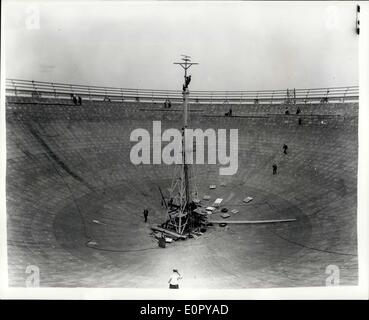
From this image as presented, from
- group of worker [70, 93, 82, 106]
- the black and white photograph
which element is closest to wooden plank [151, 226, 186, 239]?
the black and white photograph

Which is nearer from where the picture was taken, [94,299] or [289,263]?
[94,299]

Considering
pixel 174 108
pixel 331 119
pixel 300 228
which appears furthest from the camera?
pixel 174 108

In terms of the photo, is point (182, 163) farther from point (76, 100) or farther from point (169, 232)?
point (76, 100)

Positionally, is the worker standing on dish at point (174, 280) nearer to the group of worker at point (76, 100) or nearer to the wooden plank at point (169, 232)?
the wooden plank at point (169, 232)

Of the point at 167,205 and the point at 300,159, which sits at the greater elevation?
the point at 300,159

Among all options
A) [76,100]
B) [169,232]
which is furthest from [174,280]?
[76,100]

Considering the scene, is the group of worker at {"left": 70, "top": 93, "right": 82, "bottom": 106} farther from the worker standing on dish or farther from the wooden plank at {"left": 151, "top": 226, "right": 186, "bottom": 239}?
the worker standing on dish

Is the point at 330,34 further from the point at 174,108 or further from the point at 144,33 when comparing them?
the point at 174,108

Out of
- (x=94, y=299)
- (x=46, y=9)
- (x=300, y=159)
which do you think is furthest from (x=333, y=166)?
(x=46, y=9)
